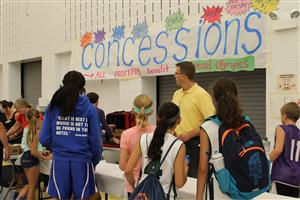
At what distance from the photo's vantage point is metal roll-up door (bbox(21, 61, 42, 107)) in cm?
1017

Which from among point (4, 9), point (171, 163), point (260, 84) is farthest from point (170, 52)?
point (4, 9)

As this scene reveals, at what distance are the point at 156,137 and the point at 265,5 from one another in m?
3.28

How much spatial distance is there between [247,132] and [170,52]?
4.22 metres

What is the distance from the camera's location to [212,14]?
5457 mm

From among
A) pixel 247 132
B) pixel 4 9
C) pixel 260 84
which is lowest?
pixel 247 132

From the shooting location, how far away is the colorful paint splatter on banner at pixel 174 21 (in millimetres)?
5998

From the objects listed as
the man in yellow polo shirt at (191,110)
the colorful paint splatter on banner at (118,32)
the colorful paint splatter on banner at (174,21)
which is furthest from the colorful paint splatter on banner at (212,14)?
the man in yellow polo shirt at (191,110)

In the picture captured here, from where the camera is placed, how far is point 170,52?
20.0 feet

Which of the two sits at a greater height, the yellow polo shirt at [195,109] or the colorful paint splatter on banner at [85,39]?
the colorful paint splatter on banner at [85,39]

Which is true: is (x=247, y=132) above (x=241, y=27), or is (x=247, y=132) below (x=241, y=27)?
below

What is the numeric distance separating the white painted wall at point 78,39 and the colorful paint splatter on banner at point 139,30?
138mm

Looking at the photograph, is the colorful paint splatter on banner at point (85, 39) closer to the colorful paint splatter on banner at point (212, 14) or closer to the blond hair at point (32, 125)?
the colorful paint splatter on banner at point (212, 14)

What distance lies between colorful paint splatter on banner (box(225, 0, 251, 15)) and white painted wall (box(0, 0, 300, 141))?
449 millimetres

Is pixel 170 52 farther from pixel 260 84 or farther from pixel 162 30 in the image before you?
pixel 260 84
